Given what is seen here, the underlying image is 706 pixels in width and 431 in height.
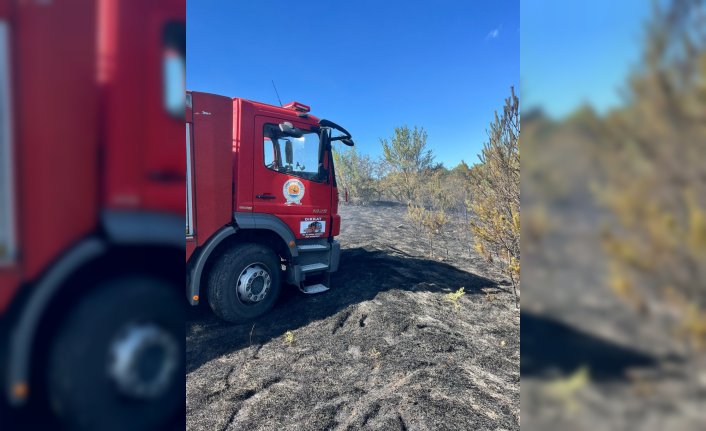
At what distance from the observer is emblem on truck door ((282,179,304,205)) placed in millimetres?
4420

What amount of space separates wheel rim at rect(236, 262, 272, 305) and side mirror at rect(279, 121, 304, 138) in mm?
1816

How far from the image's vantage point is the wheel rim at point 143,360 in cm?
44

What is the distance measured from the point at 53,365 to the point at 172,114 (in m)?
0.40

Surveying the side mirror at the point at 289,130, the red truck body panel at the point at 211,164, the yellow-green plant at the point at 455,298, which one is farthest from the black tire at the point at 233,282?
the yellow-green plant at the point at 455,298

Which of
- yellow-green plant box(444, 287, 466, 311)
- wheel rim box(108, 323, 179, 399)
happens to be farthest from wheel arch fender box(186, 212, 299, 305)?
wheel rim box(108, 323, 179, 399)

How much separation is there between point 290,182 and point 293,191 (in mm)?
135

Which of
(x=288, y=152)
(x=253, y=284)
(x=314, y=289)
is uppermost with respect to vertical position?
(x=288, y=152)

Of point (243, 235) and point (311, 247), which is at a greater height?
point (243, 235)

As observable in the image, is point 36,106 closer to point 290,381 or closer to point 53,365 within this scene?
point 53,365

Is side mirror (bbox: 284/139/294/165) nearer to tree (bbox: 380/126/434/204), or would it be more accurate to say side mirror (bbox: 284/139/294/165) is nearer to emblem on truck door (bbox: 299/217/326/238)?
emblem on truck door (bbox: 299/217/326/238)

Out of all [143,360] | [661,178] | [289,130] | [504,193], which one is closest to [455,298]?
[504,193]

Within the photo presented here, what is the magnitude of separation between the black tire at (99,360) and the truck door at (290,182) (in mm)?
3723

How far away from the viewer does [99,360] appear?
0.42 meters

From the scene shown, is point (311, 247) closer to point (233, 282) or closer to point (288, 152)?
point (233, 282)
